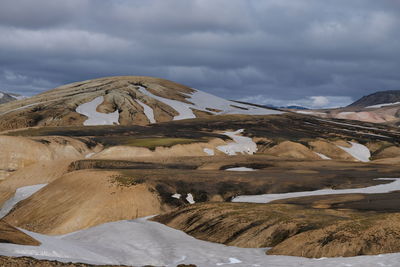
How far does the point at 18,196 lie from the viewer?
64.6 metres

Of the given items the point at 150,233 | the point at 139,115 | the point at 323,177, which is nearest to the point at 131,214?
the point at 150,233

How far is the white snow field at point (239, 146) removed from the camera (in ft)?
365

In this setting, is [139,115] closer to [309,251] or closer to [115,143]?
[115,143]

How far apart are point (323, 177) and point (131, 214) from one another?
89.1ft

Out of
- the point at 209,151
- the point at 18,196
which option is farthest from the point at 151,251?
the point at 209,151

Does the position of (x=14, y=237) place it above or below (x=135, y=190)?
above

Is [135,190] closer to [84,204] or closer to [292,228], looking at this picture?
[84,204]

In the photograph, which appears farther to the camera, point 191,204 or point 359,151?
point 359,151

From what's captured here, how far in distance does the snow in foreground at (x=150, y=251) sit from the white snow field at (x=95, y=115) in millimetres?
129994

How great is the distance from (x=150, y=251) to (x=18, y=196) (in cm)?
3868

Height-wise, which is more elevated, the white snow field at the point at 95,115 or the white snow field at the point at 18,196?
the white snow field at the point at 95,115

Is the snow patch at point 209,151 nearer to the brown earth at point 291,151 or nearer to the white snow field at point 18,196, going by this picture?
the brown earth at point 291,151

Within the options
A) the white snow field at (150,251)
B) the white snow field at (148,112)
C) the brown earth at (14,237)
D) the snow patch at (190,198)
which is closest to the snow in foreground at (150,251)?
the white snow field at (150,251)

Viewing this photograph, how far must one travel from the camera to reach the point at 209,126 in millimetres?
152250
